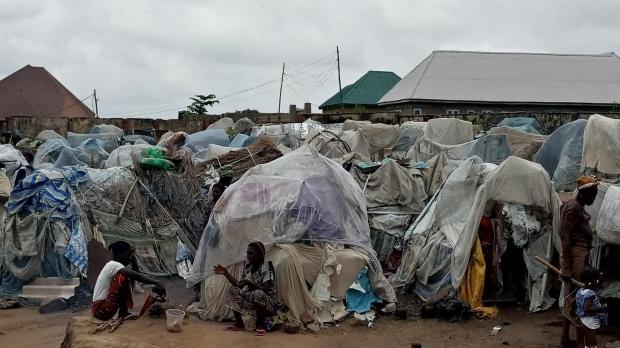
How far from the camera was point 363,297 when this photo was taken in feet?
27.5

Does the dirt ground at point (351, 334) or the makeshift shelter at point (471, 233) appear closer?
the dirt ground at point (351, 334)

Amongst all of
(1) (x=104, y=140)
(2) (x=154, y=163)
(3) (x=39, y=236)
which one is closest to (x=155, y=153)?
(2) (x=154, y=163)

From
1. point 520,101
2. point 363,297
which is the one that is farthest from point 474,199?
point 520,101

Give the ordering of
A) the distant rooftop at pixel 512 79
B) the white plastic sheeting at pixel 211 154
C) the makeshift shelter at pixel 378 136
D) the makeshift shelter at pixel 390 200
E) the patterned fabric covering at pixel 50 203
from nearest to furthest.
A: the patterned fabric covering at pixel 50 203 < the makeshift shelter at pixel 390 200 < the white plastic sheeting at pixel 211 154 < the makeshift shelter at pixel 378 136 < the distant rooftop at pixel 512 79

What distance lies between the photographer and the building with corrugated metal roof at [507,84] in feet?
100

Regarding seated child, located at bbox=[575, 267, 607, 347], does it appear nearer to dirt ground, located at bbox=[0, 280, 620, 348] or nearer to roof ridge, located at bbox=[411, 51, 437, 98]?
dirt ground, located at bbox=[0, 280, 620, 348]

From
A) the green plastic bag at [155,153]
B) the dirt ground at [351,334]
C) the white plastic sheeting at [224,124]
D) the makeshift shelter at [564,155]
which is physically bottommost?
the dirt ground at [351,334]

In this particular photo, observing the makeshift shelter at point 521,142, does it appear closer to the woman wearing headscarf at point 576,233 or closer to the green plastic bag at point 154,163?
the woman wearing headscarf at point 576,233

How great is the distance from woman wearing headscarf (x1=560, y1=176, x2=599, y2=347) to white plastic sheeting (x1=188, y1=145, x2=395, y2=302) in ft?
8.33

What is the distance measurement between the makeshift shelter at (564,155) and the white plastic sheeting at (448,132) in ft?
11.0

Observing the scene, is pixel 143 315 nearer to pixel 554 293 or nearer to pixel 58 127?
pixel 554 293

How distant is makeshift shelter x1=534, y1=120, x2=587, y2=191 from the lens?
36.1 ft

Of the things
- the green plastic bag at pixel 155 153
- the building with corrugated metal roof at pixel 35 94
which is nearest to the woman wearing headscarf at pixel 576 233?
the green plastic bag at pixel 155 153

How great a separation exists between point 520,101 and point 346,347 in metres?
25.3
